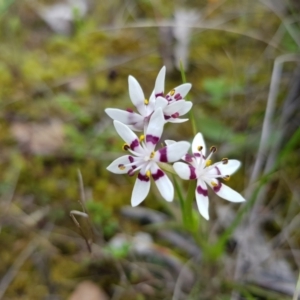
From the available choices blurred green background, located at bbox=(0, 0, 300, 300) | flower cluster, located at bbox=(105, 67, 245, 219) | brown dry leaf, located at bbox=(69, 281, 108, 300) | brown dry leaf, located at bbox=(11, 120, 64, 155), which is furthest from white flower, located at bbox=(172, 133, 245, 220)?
brown dry leaf, located at bbox=(11, 120, 64, 155)

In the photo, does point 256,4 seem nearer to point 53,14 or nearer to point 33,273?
point 53,14

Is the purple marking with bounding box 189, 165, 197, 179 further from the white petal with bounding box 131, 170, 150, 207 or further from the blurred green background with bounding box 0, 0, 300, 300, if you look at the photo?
the blurred green background with bounding box 0, 0, 300, 300

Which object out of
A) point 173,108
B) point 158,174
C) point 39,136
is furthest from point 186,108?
point 39,136

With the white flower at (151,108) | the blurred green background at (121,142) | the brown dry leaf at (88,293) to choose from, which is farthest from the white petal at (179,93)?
the brown dry leaf at (88,293)

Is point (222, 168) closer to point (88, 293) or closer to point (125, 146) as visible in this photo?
point (125, 146)

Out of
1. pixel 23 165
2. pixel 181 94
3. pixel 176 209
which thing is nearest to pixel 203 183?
pixel 181 94
